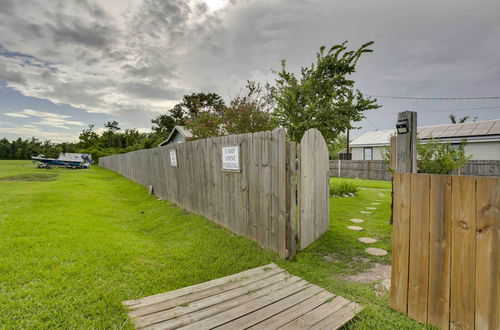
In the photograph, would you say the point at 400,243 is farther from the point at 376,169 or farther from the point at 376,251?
the point at 376,169

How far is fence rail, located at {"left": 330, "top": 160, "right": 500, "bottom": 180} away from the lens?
44.8 ft

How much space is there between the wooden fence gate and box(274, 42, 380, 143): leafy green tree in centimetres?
421

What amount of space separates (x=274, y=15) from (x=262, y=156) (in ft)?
22.0

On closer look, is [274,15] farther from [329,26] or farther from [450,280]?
[450,280]

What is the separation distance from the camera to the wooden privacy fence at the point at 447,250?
1584 mm

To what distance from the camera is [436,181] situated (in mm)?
1836

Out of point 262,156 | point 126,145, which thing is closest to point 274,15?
point 262,156

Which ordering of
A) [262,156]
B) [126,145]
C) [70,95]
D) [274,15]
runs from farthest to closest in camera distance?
[126,145], [70,95], [274,15], [262,156]

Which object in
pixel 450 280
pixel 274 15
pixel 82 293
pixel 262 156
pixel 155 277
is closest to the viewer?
pixel 450 280

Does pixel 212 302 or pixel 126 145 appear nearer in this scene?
pixel 212 302

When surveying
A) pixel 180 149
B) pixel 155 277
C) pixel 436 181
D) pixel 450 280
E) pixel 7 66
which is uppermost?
pixel 7 66

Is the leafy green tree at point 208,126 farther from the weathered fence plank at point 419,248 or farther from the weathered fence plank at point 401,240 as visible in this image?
the weathered fence plank at point 419,248

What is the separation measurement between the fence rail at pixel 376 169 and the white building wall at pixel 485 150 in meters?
2.90

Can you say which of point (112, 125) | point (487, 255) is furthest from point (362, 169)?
point (112, 125)
